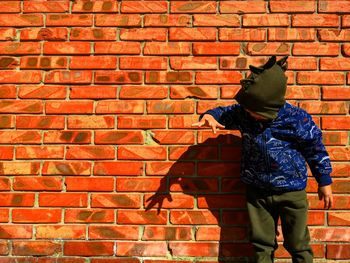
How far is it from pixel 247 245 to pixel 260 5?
1.44m

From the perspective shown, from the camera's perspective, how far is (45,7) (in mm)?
2756

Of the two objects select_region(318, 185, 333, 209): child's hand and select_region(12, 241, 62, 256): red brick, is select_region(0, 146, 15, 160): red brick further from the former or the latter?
select_region(318, 185, 333, 209): child's hand

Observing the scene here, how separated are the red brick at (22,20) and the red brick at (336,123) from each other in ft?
5.95

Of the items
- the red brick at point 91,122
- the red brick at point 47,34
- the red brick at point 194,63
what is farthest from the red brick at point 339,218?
the red brick at point 47,34

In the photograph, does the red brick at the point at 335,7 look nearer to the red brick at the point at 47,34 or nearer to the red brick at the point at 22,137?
the red brick at the point at 47,34

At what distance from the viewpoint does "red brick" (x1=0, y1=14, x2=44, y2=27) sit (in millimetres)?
2750

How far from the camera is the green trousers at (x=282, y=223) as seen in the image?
95.0 inches

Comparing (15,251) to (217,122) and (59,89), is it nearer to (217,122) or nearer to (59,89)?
(59,89)

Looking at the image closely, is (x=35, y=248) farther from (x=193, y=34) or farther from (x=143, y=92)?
(x=193, y=34)

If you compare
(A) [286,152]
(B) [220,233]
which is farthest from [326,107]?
(B) [220,233]

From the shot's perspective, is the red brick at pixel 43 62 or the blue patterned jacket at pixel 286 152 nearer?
the blue patterned jacket at pixel 286 152

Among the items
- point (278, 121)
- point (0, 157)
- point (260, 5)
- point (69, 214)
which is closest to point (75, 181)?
point (69, 214)

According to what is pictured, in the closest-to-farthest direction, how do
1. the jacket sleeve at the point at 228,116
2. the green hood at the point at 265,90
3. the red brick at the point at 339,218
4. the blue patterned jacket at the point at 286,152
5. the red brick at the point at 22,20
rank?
the green hood at the point at 265,90
the blue patterned jacket at the point at 286,152
the jacket sleeve at the point at 228,116
the red brick at the point at 339,218
the red brick at the point at 22,20

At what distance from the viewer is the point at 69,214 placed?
270 cm
